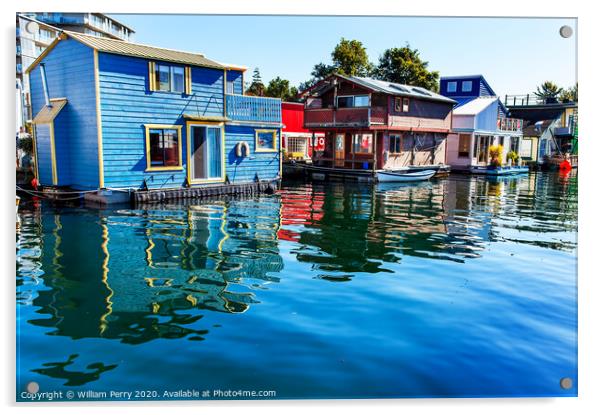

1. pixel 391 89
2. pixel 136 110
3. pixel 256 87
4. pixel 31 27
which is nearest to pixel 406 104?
pixel 391 89

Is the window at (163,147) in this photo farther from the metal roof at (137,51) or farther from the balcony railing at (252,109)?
the balcony railing at (252,109)

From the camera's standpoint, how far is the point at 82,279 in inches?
316

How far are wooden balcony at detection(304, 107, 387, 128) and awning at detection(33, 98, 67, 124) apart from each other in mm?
16941

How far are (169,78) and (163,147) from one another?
242cm

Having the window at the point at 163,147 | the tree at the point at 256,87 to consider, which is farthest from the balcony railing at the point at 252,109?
the tree at the point at 256,87

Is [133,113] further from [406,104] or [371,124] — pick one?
[406,104]

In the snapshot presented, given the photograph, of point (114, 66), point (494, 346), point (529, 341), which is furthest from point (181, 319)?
point (114, 66)

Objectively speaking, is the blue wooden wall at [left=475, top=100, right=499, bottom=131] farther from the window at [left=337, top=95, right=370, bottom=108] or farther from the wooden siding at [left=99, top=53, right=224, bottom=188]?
the wooden siding at [left=99, top=53, right=224, bottom=188]

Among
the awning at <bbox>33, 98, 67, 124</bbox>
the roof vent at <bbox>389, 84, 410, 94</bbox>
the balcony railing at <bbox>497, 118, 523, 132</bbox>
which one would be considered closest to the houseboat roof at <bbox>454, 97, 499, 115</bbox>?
the balcony railing at <bbox>497, 118, 523, 132</bbox>

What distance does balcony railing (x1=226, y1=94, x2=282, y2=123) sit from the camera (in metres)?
20.6

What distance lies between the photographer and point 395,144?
31766 millimetres

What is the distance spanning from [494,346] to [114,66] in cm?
1473

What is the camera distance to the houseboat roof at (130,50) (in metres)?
15.6

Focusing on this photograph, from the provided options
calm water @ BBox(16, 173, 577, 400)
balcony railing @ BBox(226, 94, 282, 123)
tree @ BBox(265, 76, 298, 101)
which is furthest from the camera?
tree @ BBox(265, 76, 298, 101)
